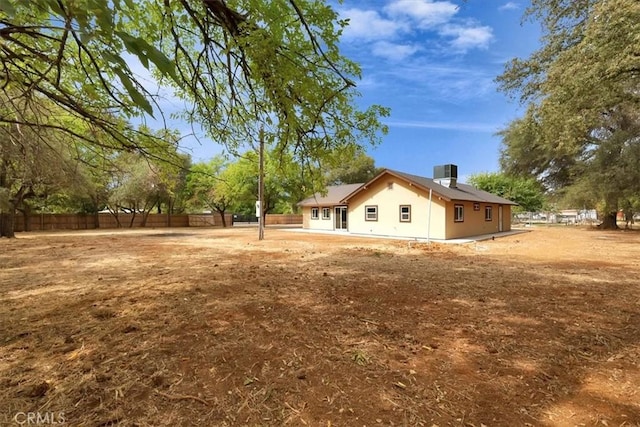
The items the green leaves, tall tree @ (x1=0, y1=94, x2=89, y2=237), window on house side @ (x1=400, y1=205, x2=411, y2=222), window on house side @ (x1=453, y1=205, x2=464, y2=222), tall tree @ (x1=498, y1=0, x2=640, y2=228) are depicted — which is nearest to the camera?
the green leaves

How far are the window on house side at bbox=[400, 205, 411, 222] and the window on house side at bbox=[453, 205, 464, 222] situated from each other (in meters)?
2.44

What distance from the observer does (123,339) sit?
125 inches

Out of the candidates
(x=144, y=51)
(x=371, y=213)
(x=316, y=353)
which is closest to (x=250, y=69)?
(x=144, y=51)

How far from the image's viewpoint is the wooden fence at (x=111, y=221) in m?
25.5

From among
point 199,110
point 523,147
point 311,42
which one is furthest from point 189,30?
point 523,147

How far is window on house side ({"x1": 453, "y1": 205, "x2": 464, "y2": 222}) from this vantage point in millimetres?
17625

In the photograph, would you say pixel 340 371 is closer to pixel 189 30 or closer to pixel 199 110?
pixel 199 110

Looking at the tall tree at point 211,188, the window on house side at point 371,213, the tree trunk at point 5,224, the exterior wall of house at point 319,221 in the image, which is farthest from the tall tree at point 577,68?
the tree trunk at point 5,224

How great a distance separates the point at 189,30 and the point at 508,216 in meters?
26.7

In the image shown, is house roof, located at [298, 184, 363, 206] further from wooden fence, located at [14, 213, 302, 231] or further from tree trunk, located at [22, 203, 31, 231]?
tree trunk, located at [22, 203, 31, 231]

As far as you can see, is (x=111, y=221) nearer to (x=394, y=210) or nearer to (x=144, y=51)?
(x=394, y=210)

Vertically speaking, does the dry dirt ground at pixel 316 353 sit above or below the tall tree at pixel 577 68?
below

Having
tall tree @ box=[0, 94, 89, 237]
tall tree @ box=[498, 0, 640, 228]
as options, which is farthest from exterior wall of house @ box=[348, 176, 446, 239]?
tall tree @ box=[0, 94, 89, 237]

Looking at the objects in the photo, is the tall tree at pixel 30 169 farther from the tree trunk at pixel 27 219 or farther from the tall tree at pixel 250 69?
the tall tree at pixel 250 69
